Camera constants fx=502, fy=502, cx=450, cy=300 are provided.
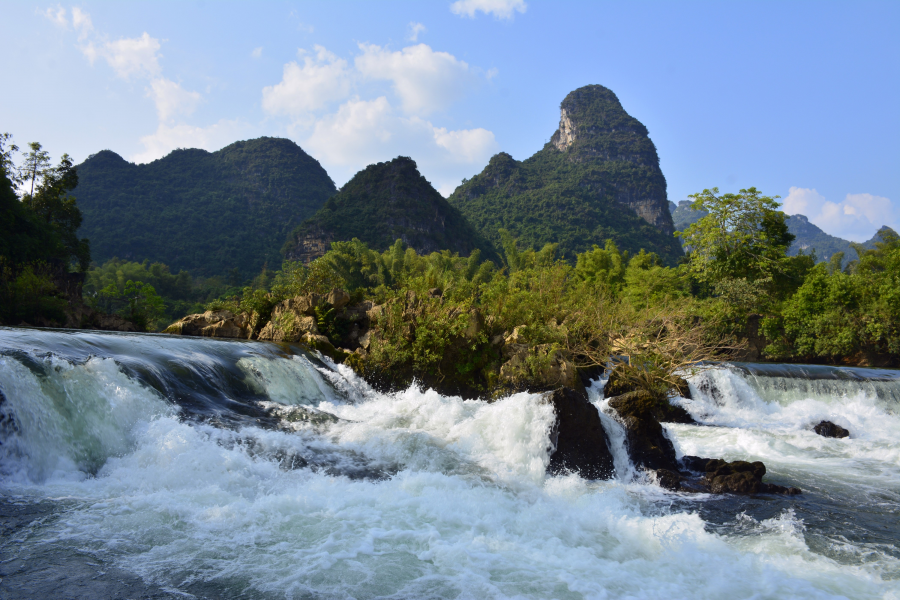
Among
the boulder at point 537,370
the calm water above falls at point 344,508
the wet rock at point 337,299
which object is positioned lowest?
the calm water above falls at point 344,508

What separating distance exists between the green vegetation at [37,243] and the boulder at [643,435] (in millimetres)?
23832

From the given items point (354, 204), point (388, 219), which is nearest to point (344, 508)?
point (388, 219)

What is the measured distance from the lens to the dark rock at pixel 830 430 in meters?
12.6

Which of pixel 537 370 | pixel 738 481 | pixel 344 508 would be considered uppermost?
pixel 537 370

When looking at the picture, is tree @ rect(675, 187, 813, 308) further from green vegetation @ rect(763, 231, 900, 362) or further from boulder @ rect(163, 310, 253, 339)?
boulder @ rect(163, 310, 253, 339)

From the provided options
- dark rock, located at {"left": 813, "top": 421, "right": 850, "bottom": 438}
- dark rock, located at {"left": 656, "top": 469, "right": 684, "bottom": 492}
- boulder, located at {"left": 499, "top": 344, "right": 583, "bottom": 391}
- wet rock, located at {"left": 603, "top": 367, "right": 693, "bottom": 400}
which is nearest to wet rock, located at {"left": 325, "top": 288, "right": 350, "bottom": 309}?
boulder, located at {"left": 499, "top": 344, "right": 583, "bottom": 391}

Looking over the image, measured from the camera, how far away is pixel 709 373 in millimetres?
16016

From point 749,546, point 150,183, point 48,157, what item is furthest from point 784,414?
point 150,183

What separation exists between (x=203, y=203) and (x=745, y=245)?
3416 inches

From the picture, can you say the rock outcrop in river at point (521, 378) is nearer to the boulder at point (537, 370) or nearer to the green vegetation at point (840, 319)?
the boulder at point (537, 370)

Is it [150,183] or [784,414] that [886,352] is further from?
[150,183]

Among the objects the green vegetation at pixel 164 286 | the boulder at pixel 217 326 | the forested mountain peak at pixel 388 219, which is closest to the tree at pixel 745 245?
the boulder at pixel 217 326

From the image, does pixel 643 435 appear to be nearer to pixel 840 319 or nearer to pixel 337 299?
pixel 337 299

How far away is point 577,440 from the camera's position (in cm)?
843
